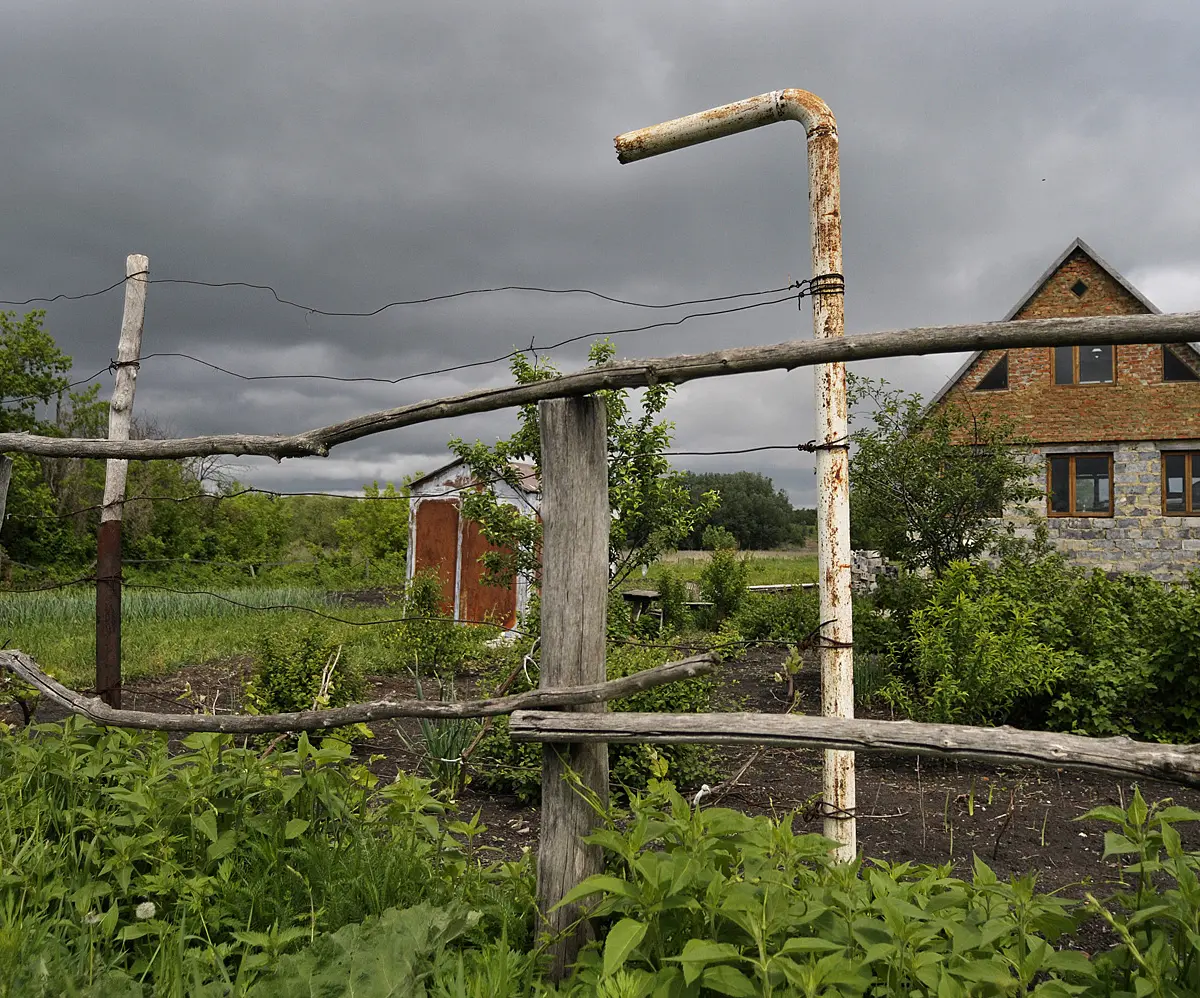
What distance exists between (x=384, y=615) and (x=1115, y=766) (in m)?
13.4

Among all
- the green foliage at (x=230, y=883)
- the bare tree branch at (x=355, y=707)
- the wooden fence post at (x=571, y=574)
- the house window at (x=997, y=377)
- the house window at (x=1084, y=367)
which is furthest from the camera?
the house window at (x=997, y=377)

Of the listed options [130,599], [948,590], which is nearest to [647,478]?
[948,590]

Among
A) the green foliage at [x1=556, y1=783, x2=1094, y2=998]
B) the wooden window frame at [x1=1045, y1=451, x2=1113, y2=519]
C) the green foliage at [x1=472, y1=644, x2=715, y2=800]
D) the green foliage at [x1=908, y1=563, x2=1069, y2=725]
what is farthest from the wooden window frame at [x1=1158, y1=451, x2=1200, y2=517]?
the green foliage at [x1=556, y1=783, x2=1094, y2=998]

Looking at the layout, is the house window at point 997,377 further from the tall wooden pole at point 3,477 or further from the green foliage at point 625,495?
the tall wooden pole at point 3,477

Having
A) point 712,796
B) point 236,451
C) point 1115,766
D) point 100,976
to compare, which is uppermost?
point 236,451

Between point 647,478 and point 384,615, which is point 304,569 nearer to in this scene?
point 384,615

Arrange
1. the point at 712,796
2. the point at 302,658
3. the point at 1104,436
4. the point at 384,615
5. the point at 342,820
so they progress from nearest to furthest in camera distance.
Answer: the point at 342,820 → the point at 712,796 → the point at 302,658 → the point at 384,615 → the point at 1104,436

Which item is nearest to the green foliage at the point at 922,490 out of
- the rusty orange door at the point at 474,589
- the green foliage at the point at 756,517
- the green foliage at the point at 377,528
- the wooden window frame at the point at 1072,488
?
the rusty orange door at the point at 474,589

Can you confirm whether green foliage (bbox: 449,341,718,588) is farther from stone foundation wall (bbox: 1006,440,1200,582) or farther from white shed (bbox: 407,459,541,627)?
stone foundation wall (bbox: 1006,440,1200,582)

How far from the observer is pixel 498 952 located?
2.13m

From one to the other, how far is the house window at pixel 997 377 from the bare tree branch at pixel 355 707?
19594 mm

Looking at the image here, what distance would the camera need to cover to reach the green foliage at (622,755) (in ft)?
17.0

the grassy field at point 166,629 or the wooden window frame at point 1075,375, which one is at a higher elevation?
the wooden window frame at point 1075,375

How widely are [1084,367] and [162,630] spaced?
19047 mm
